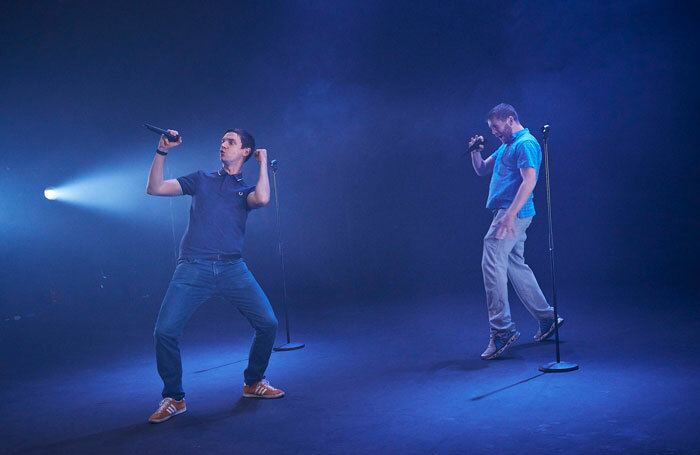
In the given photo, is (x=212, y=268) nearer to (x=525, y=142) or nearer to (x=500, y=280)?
(x=500, y=280)

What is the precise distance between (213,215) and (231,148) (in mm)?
407

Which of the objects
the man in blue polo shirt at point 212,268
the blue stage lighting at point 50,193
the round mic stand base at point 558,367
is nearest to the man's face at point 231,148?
the man in blue polo shirt at point 212,268

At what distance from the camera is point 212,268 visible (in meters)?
3.14

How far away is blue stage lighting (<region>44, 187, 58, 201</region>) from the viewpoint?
862 centimetres

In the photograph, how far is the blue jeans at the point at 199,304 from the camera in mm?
2998

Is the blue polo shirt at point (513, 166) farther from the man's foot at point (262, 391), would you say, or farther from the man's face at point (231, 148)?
the man's foot at point (262, 391)

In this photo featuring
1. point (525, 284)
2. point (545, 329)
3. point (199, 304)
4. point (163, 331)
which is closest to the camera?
point (163, 331)

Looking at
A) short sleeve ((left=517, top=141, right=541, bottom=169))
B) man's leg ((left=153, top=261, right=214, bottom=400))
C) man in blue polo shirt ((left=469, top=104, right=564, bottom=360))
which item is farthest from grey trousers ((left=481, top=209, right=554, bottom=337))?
man's leg ((left=153, top=261, right=214, bottom=400))

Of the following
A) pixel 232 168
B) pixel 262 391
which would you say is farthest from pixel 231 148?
pixel 262 391

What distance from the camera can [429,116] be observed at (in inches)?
310

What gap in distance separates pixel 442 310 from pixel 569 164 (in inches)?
101

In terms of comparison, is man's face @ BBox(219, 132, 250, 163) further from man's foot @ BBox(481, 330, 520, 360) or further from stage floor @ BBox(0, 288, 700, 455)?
man's foot @ BBox(481, 330, 520, 360)

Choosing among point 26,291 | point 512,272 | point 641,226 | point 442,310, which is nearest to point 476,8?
point 641,226

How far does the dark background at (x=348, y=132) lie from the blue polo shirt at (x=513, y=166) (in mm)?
3080
